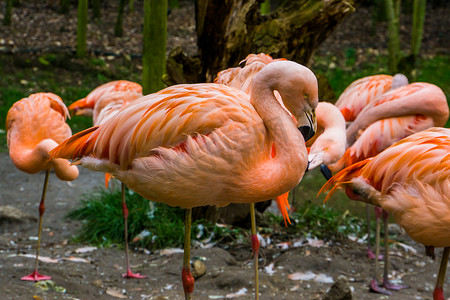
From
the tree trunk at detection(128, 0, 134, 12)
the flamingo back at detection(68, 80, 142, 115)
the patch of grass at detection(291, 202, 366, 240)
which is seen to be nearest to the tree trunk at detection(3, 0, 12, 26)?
the tree trunk at detection(128, 0, 134, 12)

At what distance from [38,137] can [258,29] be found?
205 cm

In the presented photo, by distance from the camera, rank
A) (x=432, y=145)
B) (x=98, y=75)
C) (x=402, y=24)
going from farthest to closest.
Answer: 1. (x=402, y=24)
2. (x=98, y=75)
3. (x=432, y=145)

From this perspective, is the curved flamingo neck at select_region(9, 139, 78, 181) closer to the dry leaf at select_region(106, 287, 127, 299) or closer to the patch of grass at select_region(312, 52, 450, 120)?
the dry leaf at select_region(106, 287, 127, 299)

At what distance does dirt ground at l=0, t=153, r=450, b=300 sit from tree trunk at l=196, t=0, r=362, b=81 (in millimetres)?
1572

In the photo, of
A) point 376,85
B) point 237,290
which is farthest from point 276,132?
point 376,85

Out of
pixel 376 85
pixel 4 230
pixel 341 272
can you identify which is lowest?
pixel 4 230

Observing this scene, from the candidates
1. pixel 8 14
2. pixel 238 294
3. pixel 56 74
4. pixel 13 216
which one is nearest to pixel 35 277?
pixel 238 294

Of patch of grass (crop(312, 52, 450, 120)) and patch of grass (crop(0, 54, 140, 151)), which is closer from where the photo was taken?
patch of grass (crop(0, 54, 140, 151))

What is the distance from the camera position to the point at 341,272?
176 inches

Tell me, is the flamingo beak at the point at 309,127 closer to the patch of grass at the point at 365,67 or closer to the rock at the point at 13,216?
the rock at the point at 13,216

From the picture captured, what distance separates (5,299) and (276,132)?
202 centimetres

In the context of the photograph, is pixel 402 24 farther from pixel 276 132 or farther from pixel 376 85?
pixel 276 132

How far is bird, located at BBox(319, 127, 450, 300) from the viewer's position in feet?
8.95

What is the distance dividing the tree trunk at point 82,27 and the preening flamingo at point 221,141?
7.72 m
